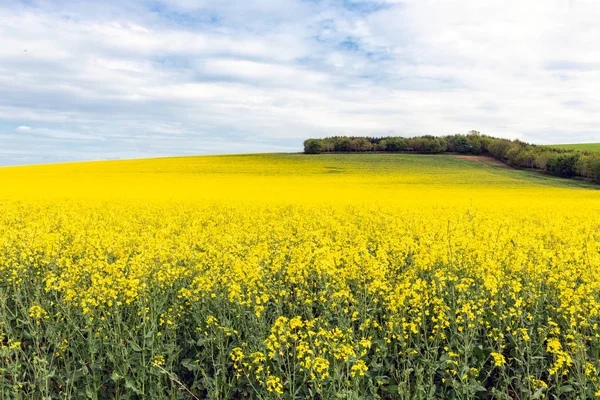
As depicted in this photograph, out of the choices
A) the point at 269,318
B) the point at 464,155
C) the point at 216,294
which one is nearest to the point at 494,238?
the point at 269,318

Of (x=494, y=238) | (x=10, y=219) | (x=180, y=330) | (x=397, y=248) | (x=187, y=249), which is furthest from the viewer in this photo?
(x=10, y=219)

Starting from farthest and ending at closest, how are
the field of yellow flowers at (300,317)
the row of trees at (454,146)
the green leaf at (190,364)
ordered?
the row of trees at (454,146) < the green leaf at (190,364) < the field of yellow flowers at (300,317)

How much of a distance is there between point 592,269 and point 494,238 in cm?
326

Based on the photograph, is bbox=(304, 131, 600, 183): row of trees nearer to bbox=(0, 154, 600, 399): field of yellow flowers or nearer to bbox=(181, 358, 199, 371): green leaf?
bbox=(0, 154, 600, 399): field of yellow flowers

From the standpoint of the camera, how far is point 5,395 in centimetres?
599

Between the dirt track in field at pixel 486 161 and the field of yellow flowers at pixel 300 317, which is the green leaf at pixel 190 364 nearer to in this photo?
the field of yellow flowers at pixel 300 317

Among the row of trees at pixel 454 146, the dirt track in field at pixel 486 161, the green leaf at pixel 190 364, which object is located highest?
the row of trees at pixel 454 146

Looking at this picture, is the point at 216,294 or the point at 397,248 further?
the point at 397,248

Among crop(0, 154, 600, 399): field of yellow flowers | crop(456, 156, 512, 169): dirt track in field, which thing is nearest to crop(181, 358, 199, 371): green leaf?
crop(0, 154, 600, 399): field of yellow flowers

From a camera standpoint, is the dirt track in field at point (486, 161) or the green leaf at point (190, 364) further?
the dirt track in field at point (486, 161)

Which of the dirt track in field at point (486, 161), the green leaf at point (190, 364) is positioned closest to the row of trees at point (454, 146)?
the dirt track in field at point (486, 161)

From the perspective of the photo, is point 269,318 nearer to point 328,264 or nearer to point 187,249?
point 328,264

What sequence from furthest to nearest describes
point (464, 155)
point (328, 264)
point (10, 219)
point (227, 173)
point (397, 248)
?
point (464, 155) → point (227, 173) → point (10, 219) → point (397, 248) → point (328, 264)

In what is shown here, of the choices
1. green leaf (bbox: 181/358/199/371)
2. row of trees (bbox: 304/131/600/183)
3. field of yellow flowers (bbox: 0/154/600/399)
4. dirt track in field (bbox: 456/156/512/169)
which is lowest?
green leaf (bbox: 181/358/199/371)
